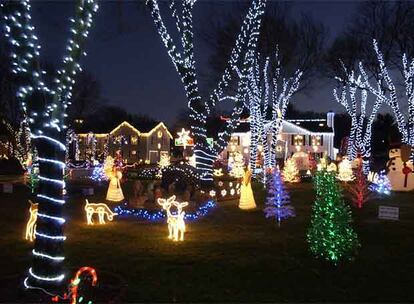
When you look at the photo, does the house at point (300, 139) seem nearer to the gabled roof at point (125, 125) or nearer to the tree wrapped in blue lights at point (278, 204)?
the gabled roof at point (125, 125)

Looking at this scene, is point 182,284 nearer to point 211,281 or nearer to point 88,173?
point 211,281

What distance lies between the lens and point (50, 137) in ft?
25.2

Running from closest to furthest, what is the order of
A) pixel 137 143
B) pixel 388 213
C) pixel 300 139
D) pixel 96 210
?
pixel 388 213 < pixel 96 210 < pixel 300 139 < pixel 137 143

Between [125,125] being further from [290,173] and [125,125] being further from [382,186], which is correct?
[382,186]

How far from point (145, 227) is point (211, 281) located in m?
6.50

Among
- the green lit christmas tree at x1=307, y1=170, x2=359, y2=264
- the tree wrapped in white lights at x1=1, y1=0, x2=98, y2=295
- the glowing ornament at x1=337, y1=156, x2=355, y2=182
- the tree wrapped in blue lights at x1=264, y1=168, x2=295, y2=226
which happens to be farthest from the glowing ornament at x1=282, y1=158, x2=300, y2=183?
the tree wrapped in white lights at x1=1, y1=0, x2=98, y2=295

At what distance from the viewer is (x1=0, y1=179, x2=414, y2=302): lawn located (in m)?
8.04

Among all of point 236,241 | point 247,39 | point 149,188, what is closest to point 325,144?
point 247,39

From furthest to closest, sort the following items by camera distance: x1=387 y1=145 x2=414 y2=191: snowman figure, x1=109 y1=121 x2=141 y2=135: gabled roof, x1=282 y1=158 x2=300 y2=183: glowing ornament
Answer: x1=109 y1=121 x2=141 y2=135: gabled roof, x1=282 y1=158 x2=300 y2=183: glowing ornament, x1=387 y1=145 x2=414 y2=191: snowman figure

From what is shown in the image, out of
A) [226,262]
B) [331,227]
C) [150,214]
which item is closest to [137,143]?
[150,214]

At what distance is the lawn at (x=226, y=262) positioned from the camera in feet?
26.4

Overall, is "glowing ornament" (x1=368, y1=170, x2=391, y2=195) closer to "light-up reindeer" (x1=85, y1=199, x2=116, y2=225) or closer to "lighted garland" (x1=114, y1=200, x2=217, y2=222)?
"lighted garland" (x1=114, y1=200, x2=217, y2=222)

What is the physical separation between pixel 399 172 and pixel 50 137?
76.5ft

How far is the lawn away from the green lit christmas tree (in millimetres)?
291
